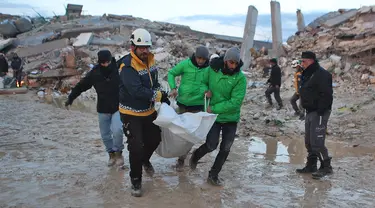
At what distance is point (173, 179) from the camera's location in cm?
530

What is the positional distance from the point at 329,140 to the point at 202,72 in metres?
3.86

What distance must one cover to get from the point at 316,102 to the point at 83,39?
634 inches

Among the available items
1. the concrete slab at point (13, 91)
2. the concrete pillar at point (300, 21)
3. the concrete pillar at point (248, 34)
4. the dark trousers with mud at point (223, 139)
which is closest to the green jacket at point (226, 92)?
the dark trousers with mud at point (223, 139)

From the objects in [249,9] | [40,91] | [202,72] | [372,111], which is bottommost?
[40,91]

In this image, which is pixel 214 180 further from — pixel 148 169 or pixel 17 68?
pixel 17 68

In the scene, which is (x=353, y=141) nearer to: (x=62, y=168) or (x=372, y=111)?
(x=372, y=111)


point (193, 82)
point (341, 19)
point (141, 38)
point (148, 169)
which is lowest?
point (148, 169)

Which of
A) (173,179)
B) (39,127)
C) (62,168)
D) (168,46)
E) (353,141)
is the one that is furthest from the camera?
(168,46)

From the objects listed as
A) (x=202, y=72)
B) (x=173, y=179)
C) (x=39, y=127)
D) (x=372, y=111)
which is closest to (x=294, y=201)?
(x=173, y=179)

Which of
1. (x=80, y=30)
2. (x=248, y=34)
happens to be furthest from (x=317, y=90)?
(x=80, y=30)

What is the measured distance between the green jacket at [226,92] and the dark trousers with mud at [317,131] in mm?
1171

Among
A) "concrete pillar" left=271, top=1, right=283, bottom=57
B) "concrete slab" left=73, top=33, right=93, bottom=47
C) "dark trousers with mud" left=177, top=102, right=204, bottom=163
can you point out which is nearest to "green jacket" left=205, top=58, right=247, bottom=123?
"dark trousers with mud" left=177, top=102, right=204, bottom=163

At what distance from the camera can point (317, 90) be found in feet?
17.4

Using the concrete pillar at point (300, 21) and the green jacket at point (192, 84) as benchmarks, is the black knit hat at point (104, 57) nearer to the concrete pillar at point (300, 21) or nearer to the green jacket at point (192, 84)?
the green jacket at point (192, 84)
